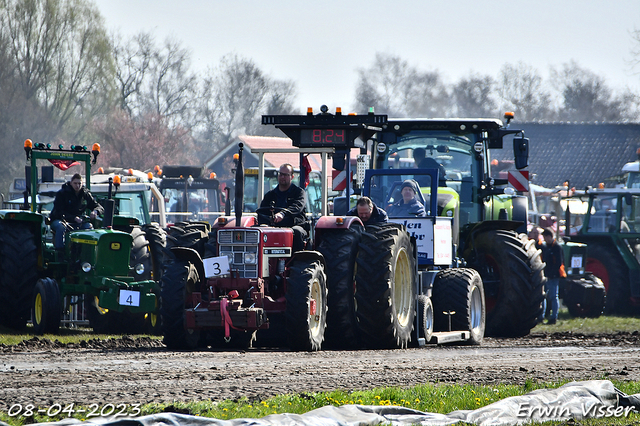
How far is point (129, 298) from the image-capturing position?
12312 mm

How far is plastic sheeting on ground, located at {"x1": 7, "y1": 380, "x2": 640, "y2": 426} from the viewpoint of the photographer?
5223 millimetres

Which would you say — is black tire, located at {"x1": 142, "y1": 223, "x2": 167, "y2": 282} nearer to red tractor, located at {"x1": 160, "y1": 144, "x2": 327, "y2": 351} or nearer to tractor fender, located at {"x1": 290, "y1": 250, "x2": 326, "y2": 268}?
red tractor, located at {"x1": 160, "y1": 144, "x2": 327, "y2": 351}

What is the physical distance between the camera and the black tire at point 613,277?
19672 millimetres

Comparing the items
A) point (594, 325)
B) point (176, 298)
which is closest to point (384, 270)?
point (176, 298)

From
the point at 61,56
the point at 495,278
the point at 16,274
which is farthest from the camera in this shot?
the point at 61,56

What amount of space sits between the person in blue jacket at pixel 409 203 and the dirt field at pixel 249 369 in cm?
207

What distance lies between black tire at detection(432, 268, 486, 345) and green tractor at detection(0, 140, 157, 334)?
3.82 meters

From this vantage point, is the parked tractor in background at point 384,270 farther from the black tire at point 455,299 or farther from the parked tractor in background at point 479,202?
the parked tractor in background at point 479,202

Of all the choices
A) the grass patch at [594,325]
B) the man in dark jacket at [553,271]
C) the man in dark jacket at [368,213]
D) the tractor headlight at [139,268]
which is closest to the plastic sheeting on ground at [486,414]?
the man in dark jacket at [368,213]

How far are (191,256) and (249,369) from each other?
2.50 meters

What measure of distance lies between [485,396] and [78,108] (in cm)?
4386

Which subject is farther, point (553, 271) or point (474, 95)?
point (474, 95)

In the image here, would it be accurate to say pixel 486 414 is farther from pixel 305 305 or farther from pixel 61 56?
pixel 61 56

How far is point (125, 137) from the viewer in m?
49.6
